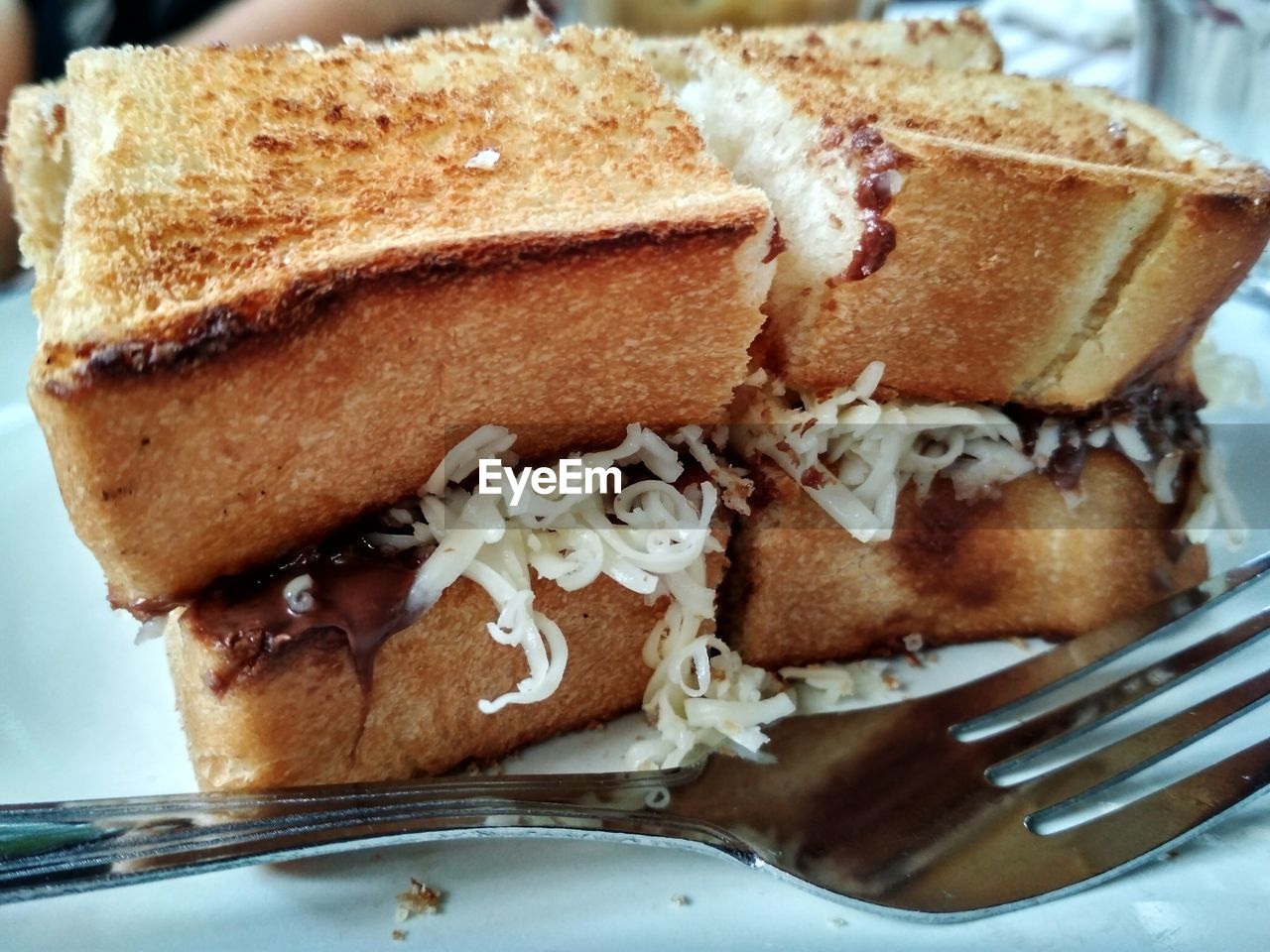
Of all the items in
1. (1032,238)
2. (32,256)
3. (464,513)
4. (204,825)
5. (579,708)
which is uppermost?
(1032,238)

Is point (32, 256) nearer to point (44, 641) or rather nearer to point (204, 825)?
point (44, 641)

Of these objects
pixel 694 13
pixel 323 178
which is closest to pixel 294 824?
pixel 323 178

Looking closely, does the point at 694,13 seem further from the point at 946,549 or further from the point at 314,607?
the point at 314,607

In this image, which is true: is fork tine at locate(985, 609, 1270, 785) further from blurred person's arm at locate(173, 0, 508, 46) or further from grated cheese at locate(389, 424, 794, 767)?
blurred person's arm at locate(173, 0, 508, 46)

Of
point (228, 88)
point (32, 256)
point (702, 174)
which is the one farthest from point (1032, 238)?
point (32, 256)

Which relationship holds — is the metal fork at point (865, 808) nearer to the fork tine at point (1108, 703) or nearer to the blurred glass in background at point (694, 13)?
the fork tine at point (1108, 703)

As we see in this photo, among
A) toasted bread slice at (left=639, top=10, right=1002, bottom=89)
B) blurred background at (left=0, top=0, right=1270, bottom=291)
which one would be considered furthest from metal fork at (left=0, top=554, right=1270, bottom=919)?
blurred background at (left=0, top=0, right=1270, bottom=291)
